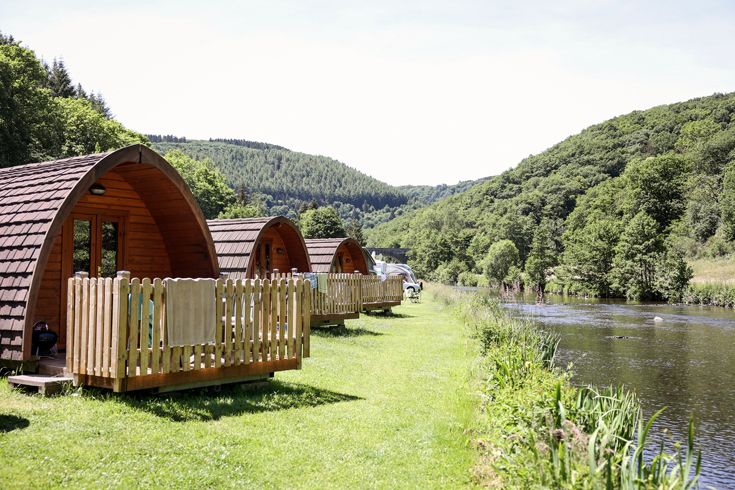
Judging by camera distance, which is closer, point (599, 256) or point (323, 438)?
point (323, 438)

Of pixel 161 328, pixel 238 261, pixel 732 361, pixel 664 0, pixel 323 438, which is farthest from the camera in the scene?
pixel 732 361

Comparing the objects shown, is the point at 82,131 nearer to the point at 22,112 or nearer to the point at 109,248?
the point at 22,112

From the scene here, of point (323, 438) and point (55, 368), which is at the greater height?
point (55, 368)

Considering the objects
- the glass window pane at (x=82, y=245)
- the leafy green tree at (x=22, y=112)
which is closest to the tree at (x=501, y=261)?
the leafy green tree at (x=22, y=112)

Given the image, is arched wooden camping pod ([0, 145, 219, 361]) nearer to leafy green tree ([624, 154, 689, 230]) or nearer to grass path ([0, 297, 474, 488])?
grass path ([0, 297, 474, 488])

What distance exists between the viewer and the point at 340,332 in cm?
1920

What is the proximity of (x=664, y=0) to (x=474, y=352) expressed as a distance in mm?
9617

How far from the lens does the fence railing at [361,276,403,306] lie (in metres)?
24.4

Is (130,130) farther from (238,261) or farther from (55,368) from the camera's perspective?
(55,368)

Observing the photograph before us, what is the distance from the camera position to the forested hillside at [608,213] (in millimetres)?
62812

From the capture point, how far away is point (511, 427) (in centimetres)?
682

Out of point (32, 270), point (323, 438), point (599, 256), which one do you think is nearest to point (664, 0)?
point (323, 438)

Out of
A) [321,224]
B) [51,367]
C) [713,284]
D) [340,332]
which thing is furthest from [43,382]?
[321,224]

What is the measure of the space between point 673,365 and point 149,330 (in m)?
17.3
